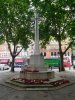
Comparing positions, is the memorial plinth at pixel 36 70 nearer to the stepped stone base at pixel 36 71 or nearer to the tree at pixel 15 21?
the stepped stone base at pixel 36 71

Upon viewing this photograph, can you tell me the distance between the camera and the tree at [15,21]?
36312 mm

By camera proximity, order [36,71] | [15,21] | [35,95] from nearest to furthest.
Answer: [35,95]
[36,71]
[15,21]

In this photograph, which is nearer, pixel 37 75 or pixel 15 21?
pixel 37 75

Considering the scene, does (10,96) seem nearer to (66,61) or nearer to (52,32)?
(52,32)

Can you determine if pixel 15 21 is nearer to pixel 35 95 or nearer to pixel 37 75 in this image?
pixel 37 75

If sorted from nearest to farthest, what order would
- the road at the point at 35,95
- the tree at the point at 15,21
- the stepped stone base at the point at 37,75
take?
the road at the point at 35,95
the stepped stone base at the point at 37,75
the tree at the point at 15,21

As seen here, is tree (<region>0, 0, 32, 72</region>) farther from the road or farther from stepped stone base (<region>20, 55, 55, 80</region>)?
the road

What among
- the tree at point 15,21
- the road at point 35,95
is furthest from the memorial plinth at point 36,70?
the tree at point 15,21

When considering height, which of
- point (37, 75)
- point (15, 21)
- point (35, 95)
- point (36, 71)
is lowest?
point (35, 95)

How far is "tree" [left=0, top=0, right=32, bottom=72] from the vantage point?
36312 millimetres

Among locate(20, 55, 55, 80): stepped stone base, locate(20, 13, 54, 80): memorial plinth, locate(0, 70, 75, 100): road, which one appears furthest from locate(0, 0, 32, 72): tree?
locate(0, 70, 75, 100): road

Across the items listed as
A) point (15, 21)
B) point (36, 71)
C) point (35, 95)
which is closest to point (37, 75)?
point (36, 71)

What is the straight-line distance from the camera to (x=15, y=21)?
37.6 m

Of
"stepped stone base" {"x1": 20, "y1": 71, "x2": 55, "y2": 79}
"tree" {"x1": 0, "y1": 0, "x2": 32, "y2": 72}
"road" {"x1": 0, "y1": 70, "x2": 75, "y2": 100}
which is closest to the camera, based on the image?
"road" {"x1": 0, "y1": 70, "x2": 75, "y2": 100}
